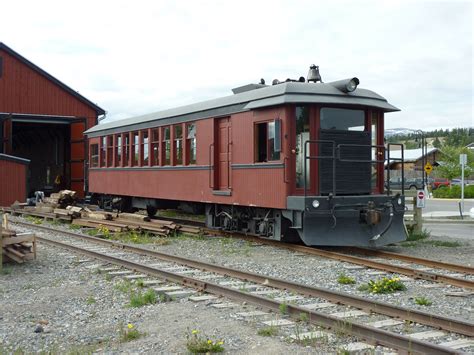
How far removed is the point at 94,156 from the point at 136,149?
14.6ft

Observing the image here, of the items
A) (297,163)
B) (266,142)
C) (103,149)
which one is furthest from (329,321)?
(103,149)

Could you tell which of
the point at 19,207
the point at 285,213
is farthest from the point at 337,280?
the point at 19,207

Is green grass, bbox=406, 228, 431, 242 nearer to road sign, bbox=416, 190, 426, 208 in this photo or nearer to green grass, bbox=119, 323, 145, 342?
road sign, bbox=416, 190, 426, 208

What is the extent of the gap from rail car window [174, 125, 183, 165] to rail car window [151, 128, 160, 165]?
1.08 meters

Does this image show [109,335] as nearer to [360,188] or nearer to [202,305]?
[202,305]

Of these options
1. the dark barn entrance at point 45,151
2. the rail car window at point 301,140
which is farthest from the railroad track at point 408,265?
the dark barn entrance at point 45,151

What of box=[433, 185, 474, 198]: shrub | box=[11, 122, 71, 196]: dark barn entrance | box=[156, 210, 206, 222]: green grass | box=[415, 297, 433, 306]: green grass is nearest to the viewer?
box=[415, 297, 433, 306]: green grass

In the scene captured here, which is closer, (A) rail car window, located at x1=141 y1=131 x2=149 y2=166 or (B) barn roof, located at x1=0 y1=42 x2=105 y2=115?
(A) rail car window, located at x1=141 y1=131 x2=149 y2=166

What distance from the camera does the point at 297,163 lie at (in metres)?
11.5

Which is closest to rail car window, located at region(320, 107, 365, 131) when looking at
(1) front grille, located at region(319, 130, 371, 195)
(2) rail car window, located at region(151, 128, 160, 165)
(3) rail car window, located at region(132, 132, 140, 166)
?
(1) front grille, located at region(319, 130, 371, 195)

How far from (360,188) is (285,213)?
175 cm

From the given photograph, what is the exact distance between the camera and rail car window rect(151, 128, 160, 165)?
1642 centimetres

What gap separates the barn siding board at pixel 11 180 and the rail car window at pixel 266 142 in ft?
55.8

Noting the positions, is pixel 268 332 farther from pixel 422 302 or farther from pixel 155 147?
pixel 155 147
